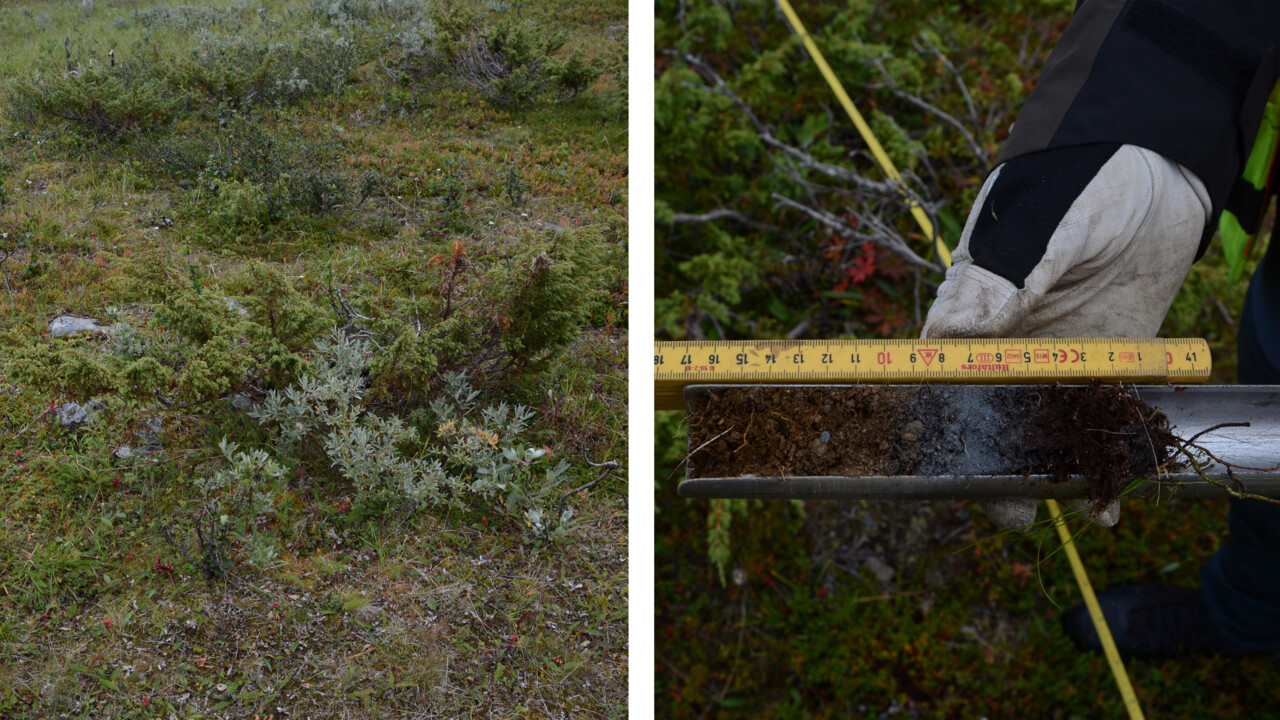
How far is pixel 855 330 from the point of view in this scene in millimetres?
3922

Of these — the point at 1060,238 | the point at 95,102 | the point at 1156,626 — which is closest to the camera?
the point at 1060,238

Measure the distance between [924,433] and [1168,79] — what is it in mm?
1197

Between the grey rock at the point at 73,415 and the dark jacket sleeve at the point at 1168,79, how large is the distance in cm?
294

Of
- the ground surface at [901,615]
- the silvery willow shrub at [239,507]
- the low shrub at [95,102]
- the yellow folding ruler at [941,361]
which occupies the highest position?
the low shrub at [95,102]

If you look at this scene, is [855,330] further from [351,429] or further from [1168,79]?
[351,429]

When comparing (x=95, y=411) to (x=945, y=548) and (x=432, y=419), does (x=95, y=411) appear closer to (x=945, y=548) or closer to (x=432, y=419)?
(x=432, y=419)

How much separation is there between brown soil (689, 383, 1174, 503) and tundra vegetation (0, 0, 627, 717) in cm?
66

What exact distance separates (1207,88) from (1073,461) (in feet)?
3.66

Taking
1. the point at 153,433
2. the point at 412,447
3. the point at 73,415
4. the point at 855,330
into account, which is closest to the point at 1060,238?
the point at 412,447

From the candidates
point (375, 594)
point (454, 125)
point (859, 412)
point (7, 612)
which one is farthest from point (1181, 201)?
point (7, 612)

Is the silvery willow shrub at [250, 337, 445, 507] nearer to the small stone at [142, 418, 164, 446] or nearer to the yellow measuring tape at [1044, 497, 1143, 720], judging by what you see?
the small stone at [142, 418, 164, 446]

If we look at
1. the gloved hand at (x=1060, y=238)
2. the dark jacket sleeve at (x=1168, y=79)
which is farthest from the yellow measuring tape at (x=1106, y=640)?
the dark jacket sleeve at (x=1168, y=79)

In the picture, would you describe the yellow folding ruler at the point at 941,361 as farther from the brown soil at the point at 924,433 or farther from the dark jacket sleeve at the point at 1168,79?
the dark jacket sleeve at the point at 1168,79

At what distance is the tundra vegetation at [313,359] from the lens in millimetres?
Answer: 2102
